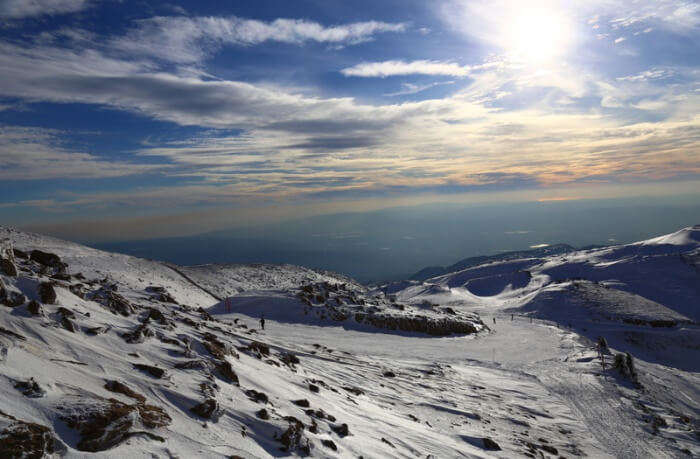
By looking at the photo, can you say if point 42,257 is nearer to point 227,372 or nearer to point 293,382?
point 227,372

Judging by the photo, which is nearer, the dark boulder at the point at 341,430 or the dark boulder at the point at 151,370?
the dark boulder at the point at 151,370

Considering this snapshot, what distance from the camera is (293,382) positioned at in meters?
12.8

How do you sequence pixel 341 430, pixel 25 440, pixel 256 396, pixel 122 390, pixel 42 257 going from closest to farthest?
pixel 25 440, pixel 122 390, pixel 341 430, pixel 256 396, pixel 42 257

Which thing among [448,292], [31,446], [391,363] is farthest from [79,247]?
[448,292]

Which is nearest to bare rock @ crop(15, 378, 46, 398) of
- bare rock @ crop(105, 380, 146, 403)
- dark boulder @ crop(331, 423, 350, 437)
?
bare rock @ crop(105, 380, 146, 403)

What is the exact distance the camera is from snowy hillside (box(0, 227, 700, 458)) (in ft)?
20.6

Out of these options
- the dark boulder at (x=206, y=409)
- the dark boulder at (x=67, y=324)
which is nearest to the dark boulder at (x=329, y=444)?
the dark boulder at (x=206, y=409)

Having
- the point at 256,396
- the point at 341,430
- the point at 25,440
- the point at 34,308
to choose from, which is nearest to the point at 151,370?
the point at 256,396

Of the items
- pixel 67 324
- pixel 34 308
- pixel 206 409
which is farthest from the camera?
pixel 67 324

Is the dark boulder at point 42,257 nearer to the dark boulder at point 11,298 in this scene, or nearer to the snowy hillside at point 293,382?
the snowy hillside at point 293,382

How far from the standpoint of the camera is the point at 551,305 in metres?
67.0

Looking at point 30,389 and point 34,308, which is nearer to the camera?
point 30,389

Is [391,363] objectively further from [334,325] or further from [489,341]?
[489,341]

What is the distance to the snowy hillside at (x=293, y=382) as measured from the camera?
6.27 meters
